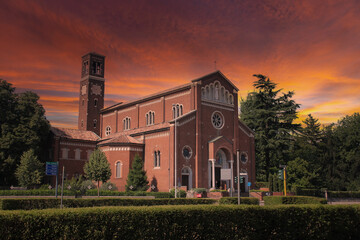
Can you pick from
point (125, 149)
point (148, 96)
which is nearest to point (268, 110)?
point (148, 96)

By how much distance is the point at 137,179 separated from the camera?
45.7 m

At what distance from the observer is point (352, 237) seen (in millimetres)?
16375

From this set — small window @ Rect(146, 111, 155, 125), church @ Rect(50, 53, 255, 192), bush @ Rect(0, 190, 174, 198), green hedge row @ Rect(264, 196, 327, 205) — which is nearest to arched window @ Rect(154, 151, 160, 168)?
church @ Rect(50, 53, 255, 192)

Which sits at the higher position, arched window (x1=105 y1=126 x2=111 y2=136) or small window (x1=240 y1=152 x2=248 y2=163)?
arched window (x1=105 y1=126 x2=111 y2=136)

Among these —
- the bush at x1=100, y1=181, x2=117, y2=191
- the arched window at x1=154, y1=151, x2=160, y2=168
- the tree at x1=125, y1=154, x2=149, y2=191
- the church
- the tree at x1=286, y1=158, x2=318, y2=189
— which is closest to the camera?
the tree at x1=125, y1=154, x2=149, y2=191

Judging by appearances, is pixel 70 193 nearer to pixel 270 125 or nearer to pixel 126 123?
pixel 126 123

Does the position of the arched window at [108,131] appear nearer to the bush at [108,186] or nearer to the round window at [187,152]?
the bush at [108,186]

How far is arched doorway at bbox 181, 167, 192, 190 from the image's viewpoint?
1873 inches

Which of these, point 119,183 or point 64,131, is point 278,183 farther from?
point 64,131

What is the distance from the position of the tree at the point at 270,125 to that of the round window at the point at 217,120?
33.1 ft

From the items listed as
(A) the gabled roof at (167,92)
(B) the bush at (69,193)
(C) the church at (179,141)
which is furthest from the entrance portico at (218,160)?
(B) the bush at (69,193)

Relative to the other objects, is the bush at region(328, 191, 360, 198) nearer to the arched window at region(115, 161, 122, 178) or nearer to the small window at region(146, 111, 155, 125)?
the small window at region(146, 111, 155, 125)

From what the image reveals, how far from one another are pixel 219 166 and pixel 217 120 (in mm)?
6906

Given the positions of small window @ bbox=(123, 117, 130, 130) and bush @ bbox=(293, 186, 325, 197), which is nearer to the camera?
bush @ bbox=(293, 186, 325, 197)
